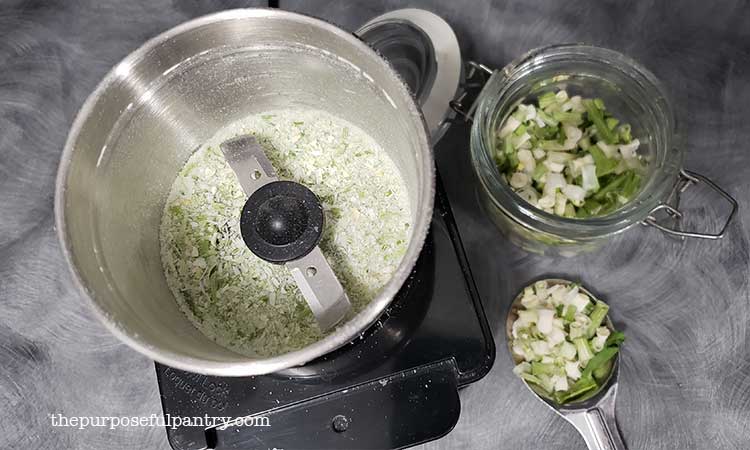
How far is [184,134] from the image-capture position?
0.73 metres

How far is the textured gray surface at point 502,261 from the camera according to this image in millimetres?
824

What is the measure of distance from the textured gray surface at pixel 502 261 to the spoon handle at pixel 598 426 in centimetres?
2

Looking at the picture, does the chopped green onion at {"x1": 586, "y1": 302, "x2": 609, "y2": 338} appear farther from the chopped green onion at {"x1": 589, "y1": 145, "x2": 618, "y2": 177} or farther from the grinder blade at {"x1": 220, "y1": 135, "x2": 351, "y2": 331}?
the grinder blade at {"x1": 220, "y1": 135, "x2": 351, "y2": 331}

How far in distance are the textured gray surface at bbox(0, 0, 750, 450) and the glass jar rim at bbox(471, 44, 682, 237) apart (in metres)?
0.06

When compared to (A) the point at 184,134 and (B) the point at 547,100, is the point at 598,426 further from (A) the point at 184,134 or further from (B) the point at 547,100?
(A) the point at 184,134

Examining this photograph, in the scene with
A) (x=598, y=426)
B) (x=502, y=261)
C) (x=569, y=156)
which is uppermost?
(x=569, y=156)

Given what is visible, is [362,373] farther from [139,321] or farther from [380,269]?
[139,321]

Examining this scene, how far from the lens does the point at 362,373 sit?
2.29 ft

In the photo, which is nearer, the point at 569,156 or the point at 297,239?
the point at 297,239

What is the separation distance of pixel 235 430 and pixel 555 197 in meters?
0.47

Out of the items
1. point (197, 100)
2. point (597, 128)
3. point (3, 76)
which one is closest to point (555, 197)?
point (597, 128)

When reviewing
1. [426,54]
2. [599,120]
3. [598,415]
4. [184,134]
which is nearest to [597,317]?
[598,415]

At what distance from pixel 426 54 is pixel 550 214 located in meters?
0.29

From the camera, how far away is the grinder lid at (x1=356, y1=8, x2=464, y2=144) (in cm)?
83
